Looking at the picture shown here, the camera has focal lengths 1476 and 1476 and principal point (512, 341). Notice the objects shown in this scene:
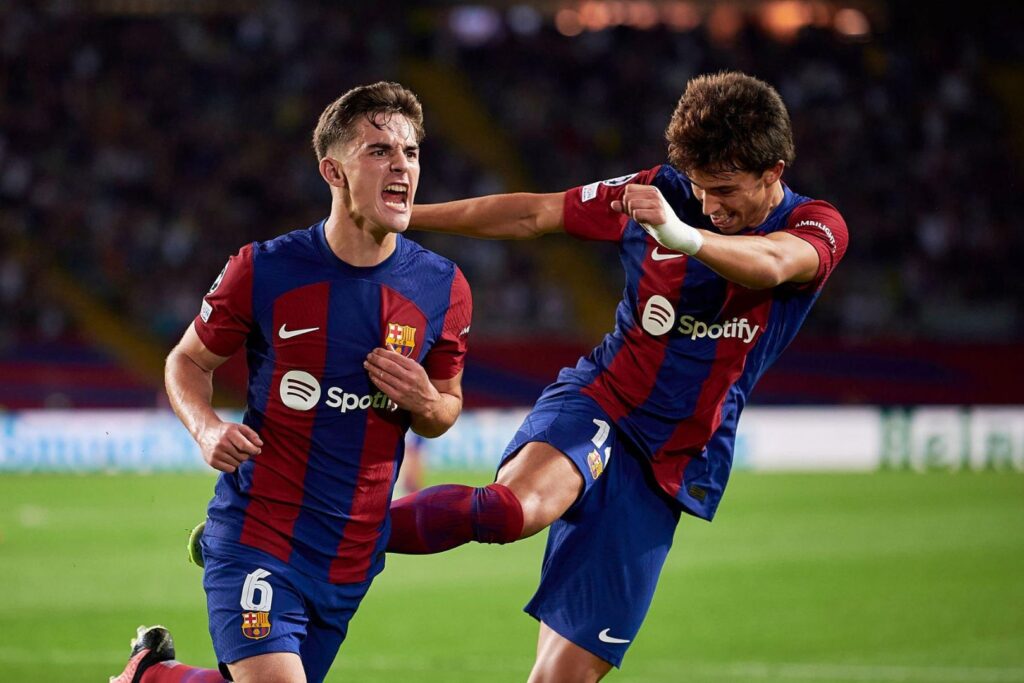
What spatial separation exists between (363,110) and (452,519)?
1378 mm

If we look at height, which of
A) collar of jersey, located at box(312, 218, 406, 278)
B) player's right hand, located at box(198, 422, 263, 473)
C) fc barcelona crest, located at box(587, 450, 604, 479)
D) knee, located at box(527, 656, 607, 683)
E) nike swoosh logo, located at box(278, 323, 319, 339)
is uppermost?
collar of jersey, located at box(312, 218, 406, 278)

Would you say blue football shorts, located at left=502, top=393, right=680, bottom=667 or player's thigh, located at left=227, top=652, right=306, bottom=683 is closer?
player's thigh, located at left=227, top=652, right=306, bottom=683

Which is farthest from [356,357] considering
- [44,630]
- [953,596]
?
[953,596]

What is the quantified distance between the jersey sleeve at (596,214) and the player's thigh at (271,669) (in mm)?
1881

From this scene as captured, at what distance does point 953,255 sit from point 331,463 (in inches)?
619

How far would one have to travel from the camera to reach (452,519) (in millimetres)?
4918

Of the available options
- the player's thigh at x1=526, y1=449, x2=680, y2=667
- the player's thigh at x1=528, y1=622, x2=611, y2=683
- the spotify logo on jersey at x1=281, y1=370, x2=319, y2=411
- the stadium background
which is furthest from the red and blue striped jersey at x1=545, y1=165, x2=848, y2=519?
the stadium background

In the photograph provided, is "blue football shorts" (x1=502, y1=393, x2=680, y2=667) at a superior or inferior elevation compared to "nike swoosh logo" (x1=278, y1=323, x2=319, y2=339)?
inferior

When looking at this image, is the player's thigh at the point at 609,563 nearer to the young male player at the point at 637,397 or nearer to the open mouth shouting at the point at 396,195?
the young male player at the point at 637,397

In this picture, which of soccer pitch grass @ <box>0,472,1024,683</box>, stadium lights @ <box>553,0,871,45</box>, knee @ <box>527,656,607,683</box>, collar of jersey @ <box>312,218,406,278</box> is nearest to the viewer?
collar of jersey @ <box>312,218,406,278</box>

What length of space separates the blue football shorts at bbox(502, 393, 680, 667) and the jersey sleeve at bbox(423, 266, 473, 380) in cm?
58

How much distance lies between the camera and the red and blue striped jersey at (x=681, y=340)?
5227 millimetres

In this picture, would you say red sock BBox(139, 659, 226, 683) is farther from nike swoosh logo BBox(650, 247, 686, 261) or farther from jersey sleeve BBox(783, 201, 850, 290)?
jersey sleeve BBox(783, 201, 850, 290)

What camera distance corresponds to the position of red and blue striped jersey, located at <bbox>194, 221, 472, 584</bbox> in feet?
14.9
